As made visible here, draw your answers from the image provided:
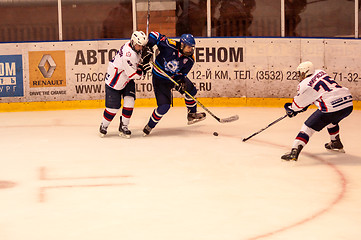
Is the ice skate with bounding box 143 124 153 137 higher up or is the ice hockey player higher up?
the ice hockey player

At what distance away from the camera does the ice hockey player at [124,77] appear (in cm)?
671

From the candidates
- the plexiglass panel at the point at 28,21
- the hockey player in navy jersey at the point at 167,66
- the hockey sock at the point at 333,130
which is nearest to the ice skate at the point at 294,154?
the hockey sock at the point at 333,130

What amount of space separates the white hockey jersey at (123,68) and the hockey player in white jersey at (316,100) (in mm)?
1780

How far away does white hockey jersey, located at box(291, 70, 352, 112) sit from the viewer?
5.46 meters

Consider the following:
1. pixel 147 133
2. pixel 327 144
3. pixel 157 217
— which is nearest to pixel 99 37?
pixel 147 133

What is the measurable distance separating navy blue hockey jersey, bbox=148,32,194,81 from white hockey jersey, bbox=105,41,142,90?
280 mm

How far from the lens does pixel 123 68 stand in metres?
6.82

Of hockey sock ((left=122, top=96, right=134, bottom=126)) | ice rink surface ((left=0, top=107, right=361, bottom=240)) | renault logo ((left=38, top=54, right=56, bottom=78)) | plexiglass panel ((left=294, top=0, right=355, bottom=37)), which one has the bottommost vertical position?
ice rink surface ((left=0, top=107, right=361, bottom=240))

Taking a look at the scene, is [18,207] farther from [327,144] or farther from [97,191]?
[327,144]

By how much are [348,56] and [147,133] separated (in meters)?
Result: 3.20

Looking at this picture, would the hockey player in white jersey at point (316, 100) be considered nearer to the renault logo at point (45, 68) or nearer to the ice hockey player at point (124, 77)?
the ice hockey player at point (124, 77)

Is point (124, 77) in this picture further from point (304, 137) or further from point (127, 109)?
point (304, 137)

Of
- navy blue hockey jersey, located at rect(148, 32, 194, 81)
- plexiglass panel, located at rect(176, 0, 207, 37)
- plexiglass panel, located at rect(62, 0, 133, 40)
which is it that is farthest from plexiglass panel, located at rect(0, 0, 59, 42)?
navy blue hockey jersey, located at rect(148, 32, 194, 81)

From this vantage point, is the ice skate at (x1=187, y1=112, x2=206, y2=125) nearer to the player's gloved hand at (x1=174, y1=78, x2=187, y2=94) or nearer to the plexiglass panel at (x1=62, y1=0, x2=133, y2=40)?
the player's gloved hand at (x1=174, y1=78, x2=187, y2=94)
